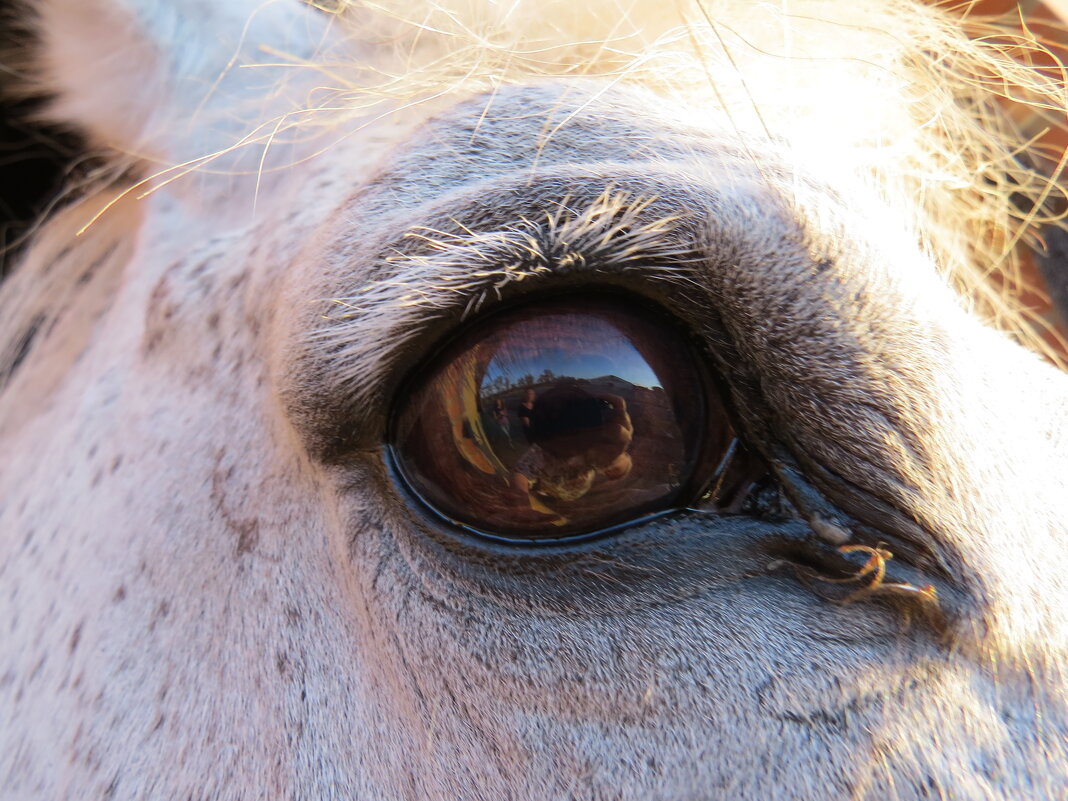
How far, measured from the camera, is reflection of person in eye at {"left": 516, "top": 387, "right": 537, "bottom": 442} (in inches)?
28.3

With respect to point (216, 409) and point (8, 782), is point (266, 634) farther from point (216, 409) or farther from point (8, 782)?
point (8, 782)

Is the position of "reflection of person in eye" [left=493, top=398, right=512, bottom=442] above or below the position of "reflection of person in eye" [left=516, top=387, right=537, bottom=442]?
below

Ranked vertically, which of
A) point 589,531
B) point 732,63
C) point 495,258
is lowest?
point 589,531

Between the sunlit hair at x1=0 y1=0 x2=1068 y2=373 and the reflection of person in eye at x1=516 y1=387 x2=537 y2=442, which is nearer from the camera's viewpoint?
the reflection of person in eye at x1=516 y1=387 x2=537 y2=442

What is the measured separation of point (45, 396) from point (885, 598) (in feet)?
3.79

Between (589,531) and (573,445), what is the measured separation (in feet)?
0.30

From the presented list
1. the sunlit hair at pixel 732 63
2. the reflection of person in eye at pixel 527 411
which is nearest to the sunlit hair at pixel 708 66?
the sunlit hair at pixel 732 63

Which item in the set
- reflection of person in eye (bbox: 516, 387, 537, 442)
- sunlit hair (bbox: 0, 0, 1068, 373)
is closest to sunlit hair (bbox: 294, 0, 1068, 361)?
sunlit hair (bbox: 0, 0, 1068, 373)

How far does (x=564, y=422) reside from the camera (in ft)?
2.35

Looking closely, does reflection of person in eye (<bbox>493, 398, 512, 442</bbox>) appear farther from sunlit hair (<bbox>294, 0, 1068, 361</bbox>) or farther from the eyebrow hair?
sunlit hair (<bbox>294, 0, 1068, 361</bbox>)

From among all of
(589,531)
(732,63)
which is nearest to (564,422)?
(589,531)

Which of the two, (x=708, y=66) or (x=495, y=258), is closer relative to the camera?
(x=495, y=258)

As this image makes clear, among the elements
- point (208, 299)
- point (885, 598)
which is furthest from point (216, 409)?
point (885, 598)

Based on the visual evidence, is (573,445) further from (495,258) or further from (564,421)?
(495,258)
